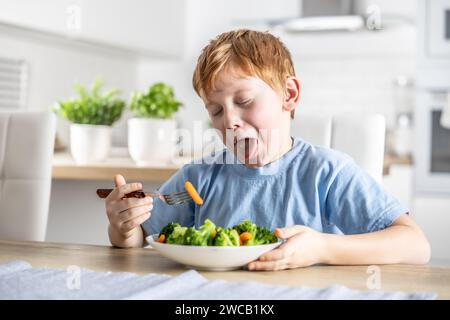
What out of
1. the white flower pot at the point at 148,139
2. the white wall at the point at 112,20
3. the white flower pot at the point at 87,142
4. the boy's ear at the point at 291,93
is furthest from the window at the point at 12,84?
the boy's ear at the point at 291,93

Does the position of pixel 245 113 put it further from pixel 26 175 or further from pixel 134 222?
pixel 26 175

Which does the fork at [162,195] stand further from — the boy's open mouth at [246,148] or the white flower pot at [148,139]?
the white flower pot at [148,139]

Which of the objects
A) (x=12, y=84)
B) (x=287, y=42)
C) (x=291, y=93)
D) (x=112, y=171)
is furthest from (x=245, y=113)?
(x=287, y=42)

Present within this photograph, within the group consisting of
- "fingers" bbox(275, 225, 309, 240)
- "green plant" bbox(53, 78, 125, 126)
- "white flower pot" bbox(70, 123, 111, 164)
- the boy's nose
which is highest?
"green plant" bbox(53, 78, 125, 126)

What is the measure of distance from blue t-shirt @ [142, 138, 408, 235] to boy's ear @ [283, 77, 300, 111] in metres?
0.09

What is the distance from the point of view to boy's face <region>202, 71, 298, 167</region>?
48.3 inches

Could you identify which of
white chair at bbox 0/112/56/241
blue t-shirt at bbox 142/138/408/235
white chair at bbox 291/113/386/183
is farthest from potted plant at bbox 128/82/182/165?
blue t-shirt at bbox 142/138/408/235

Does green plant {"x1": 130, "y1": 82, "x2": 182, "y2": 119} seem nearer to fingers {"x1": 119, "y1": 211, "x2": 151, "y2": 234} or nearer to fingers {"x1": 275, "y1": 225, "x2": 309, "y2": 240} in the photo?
fingers {"x1": 119, "y1": 211, "x2": 151, "y2": 234}

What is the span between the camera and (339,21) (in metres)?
4.35

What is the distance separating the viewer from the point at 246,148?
1292 millimetres

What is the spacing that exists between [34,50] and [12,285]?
3.12 metres

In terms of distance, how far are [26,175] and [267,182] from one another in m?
0.67
